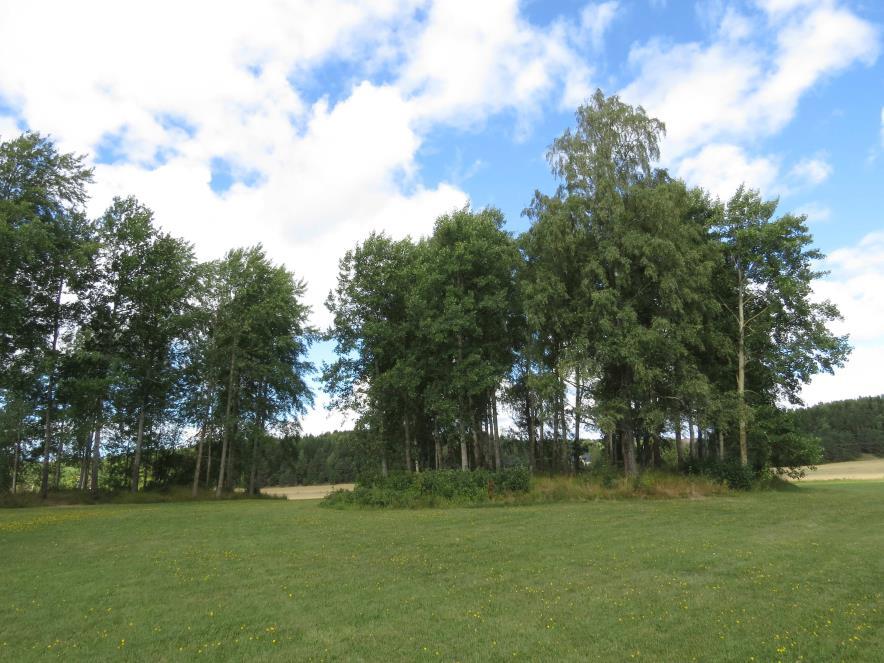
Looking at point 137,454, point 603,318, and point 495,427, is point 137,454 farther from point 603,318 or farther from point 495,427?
point 603,318

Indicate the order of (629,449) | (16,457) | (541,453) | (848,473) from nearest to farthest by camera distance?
(629,449) → (16,457) → (541,453) → (848,473)

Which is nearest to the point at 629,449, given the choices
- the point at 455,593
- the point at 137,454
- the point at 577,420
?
the point at 577,420

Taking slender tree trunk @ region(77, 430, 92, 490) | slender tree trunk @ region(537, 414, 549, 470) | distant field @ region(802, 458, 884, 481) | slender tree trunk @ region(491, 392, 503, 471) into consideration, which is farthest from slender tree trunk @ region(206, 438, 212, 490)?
distant field @ region(802, 458, 884, 481)

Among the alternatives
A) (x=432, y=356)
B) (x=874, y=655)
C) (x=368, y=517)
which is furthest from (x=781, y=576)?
(x=432, y=356)

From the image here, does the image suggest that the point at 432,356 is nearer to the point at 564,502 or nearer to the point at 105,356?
the point at 564,502

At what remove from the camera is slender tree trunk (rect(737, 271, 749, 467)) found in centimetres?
2616

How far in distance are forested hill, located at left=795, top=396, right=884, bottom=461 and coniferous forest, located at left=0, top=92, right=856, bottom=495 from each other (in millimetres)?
72564

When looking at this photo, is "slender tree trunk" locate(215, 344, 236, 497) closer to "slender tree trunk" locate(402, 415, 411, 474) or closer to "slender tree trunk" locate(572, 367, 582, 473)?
"slender tree trunk" locate(402, 415, 411, 474)

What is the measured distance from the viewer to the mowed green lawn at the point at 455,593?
592 centimetres

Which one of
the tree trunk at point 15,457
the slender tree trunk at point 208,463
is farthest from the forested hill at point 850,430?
the tree trunk at point 15,457

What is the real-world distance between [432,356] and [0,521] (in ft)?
67.9

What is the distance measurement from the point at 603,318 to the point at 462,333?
8.16 metres

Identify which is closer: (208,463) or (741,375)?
(741,375)

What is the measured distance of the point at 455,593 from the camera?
823cm
